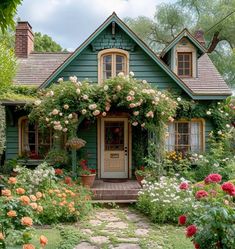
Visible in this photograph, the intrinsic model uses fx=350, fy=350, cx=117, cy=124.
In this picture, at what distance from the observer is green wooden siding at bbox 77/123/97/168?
12656 mm

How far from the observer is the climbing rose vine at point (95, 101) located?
10383mm

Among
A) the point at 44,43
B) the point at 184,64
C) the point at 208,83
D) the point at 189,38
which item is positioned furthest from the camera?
the point at 44,43

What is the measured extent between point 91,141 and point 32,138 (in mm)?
2325

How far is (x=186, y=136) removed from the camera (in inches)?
523

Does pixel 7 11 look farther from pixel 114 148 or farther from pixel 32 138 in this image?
pixel 32 138

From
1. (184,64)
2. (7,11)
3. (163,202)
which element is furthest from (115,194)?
(7,11)

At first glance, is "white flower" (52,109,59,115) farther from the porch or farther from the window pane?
the window pane

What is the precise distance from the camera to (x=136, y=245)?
21.3 ft

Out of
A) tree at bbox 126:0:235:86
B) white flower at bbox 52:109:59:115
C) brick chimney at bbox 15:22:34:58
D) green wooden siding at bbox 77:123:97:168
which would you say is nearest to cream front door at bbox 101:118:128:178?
green wooden siding at bbox 77:123:97:168

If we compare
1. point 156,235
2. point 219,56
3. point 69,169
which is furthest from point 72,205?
point 219,56

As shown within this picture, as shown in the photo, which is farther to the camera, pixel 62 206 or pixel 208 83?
pixel 208 83

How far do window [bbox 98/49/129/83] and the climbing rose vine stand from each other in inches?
76.8

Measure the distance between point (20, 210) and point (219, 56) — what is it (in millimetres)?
25773

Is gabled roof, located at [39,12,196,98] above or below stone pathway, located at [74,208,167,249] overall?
above
